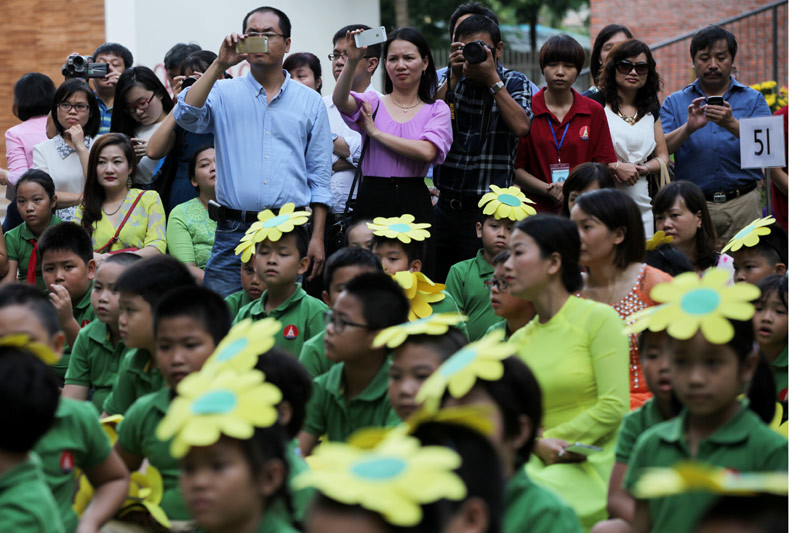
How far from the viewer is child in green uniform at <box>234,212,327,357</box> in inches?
204

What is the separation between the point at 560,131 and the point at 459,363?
12.4 ft

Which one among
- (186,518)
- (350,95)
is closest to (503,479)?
(186,518)

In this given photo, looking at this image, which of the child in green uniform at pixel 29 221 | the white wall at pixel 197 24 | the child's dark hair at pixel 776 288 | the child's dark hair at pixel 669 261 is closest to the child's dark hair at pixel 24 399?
the child's dark hair at pixel 776 288

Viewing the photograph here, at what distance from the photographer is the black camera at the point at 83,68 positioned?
7.51 meters

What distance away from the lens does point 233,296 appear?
5648 millimetres

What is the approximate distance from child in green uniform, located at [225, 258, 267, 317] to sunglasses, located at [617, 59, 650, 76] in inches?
102

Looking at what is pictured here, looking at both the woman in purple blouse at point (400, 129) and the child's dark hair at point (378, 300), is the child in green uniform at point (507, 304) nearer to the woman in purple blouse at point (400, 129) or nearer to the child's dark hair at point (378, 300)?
the child's dark hair at point (378, 300)

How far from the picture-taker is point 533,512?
283 centimetres

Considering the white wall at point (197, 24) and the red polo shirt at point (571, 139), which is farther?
the white wall at point (197, 24)

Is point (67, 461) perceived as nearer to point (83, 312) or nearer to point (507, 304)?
point (507, 304)

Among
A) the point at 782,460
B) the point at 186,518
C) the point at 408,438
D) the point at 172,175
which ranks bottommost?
the point at 186,518

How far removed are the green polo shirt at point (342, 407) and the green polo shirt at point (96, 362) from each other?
117cm

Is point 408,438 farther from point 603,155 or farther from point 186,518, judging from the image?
point 603,155

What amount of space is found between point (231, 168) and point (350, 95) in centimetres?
79
